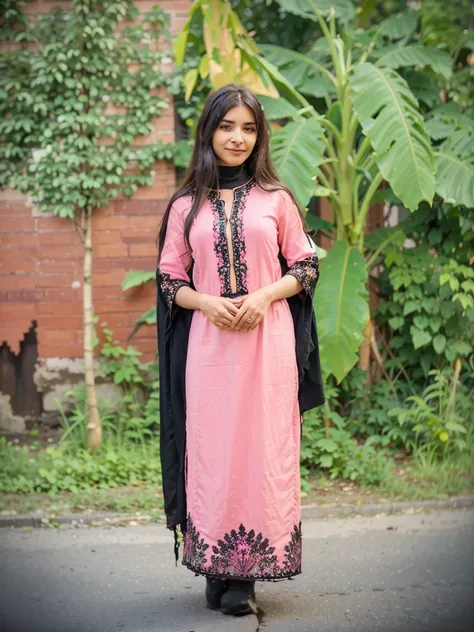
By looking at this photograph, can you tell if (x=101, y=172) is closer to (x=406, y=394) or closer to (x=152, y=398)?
(x=152, y=398)

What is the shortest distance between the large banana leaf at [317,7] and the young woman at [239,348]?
3.08 m

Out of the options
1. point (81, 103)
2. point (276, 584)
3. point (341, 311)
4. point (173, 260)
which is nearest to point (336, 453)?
point (341, 311)

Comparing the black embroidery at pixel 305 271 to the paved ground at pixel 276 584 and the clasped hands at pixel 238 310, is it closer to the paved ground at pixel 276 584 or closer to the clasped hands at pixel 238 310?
the clasped hands at pixel 238 310

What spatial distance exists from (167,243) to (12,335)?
334 cm

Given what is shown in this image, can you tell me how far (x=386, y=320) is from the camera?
6289 mm

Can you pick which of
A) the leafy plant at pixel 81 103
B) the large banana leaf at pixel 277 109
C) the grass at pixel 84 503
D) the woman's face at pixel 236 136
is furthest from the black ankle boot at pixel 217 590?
the leafy plant at pixel 81 103

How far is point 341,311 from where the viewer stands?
533 cm

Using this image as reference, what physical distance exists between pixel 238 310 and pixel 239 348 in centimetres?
17

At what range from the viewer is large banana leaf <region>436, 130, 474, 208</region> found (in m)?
5.36

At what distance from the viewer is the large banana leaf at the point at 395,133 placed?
4.86 metres

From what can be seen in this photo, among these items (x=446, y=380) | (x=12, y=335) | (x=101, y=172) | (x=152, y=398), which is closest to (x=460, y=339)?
(x=446, y=380)

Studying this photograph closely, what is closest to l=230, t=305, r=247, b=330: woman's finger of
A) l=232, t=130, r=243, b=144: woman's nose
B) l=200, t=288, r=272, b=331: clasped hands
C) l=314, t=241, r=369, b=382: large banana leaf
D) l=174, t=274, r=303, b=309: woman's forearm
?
l=200, t=288, r=272, b=331: clasped hands

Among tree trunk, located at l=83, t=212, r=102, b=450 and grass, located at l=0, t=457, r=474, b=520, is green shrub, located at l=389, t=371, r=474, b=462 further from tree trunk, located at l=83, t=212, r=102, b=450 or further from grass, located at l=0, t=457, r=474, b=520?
tree trunk, located at l=83, t=212, r=102, b=450

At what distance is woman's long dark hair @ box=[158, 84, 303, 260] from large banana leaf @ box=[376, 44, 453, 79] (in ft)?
9.28
